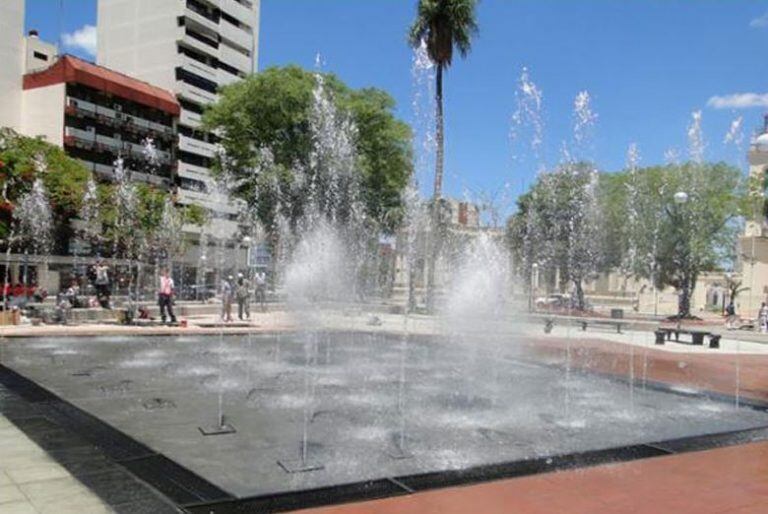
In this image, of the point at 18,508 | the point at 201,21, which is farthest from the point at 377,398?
the point at 201,21

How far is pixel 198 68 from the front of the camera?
6731 centimetres

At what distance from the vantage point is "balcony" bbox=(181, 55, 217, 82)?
65.8 m

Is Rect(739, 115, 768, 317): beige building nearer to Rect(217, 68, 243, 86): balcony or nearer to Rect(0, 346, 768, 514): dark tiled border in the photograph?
Rect(0, 346, 768, 514): dark tiled border

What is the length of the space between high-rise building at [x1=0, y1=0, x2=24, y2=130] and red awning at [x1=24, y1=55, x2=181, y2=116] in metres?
1.12

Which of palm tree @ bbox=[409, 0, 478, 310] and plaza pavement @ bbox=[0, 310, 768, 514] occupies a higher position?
palm tree @ bbox=[409, 0, 478, 310]

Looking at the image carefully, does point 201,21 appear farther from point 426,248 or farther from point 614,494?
point 614,494

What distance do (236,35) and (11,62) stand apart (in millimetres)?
21414

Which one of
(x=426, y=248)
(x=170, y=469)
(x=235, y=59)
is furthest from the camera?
(x=235, y=59)

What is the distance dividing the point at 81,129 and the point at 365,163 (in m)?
29.7

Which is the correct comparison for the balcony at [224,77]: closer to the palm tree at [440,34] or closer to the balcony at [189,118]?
the balcony at [189,118]

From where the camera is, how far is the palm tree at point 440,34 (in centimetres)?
3372

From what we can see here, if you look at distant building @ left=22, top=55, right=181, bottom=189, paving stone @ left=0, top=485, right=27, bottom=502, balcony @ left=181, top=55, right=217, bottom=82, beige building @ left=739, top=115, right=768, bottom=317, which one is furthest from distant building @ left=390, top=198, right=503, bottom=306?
paving stone @ left=0, top=485, right=27, bottom=502

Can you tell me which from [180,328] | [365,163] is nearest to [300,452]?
[180,328]

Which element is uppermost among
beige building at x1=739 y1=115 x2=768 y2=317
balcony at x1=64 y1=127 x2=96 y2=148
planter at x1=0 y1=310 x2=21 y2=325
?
balcony at x1=64 y1=127 x2=96 y2=148
